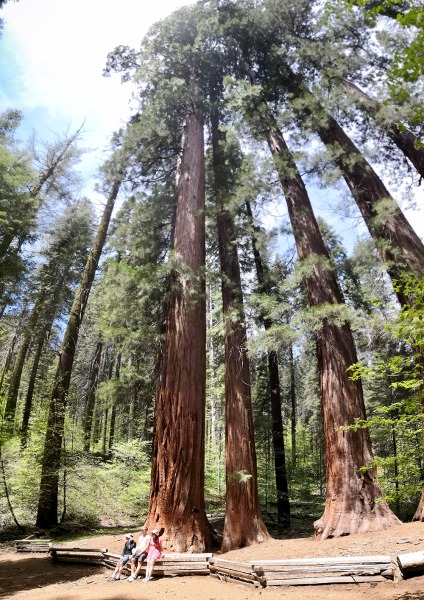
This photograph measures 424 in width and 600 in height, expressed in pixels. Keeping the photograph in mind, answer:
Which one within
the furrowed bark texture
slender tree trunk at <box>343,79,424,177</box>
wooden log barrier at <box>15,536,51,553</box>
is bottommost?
wooden log barrier at <box>15,536,51,553</box>

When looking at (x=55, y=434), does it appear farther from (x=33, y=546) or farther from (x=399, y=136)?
(x=399, y=136)

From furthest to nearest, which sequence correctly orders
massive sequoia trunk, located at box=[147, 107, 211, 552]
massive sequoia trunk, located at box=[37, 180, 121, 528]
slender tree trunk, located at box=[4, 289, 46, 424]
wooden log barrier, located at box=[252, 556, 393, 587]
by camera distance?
slender tree trunk, located at box=[4, 289, 46, 424]
massive sequoia trunk, located at box=[37, 180, 121, 528]
massive sequoia trunk, located at box=[147, 107, 211, 552]
wooden log barrier, located at box=[252, 556, 393, 587]

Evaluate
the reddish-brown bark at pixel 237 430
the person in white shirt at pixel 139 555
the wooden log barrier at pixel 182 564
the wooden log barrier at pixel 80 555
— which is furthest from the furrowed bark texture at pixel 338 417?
the wooden log barrier at pixel 80 555

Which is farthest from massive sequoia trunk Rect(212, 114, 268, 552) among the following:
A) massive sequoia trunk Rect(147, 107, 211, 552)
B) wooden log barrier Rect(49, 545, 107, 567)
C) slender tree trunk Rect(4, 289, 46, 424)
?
slender tree trunk Rect(4, 289, 46, 424)

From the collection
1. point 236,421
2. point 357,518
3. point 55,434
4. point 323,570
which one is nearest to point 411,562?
point 323,570

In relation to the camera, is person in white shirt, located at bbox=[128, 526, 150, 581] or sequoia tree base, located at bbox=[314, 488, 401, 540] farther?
person in white shirt, located at bbox=[128, 526, 150, 581]

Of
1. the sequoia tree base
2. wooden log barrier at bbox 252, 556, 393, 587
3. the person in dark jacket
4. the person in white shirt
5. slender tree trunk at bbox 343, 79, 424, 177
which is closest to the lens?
wooden log barrier at bbox 252, 556, 393, 587

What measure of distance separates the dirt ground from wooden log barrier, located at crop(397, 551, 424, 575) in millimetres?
120

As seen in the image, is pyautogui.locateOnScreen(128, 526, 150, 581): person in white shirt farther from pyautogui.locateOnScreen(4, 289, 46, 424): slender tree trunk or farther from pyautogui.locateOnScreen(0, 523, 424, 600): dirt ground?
pyautogui.locateOnScreen(4, 289, 46, 424): slender tree trunk

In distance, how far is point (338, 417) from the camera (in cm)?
746

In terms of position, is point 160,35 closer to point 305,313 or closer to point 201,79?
point 201,79

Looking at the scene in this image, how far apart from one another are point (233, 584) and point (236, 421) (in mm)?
3497

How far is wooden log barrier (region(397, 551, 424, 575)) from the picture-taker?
4738mm

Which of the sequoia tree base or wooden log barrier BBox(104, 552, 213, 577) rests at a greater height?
the sequoia tree base
